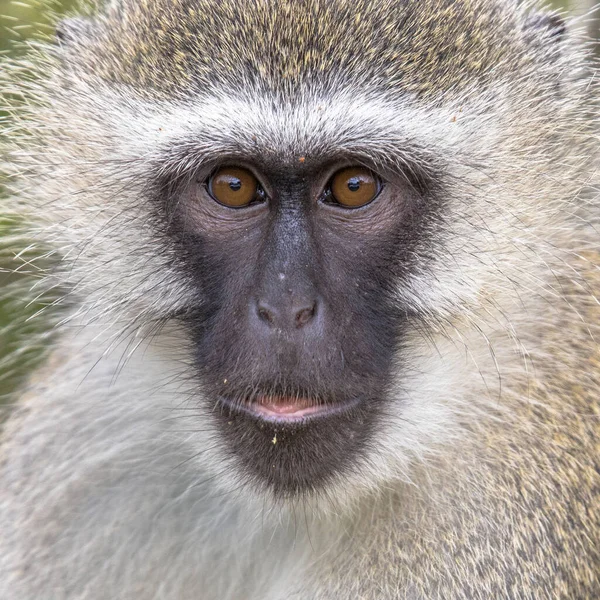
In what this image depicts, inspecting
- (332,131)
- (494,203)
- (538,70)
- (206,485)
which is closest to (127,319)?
(206,485)

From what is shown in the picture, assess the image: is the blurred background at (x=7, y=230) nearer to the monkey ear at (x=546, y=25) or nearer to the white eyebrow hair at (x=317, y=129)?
the monkey ear at (x=546, y=25)

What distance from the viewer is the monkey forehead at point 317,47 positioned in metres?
2.82

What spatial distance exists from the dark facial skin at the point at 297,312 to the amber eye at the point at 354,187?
0.7 inches

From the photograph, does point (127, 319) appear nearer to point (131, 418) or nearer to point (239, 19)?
point (131, 418)

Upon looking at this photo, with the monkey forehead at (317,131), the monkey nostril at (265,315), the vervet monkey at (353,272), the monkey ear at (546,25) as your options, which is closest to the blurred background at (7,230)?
the monkey ear at (546,25)

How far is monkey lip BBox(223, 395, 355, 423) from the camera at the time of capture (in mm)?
2721

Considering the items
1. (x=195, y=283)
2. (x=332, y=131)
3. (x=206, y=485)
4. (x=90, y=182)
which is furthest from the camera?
(x=206, y=485)

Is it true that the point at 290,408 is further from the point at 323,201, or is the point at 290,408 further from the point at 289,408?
the point at 323,201

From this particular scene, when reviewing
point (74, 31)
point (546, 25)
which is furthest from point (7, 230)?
point (546, 25)

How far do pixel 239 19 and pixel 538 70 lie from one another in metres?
0.92

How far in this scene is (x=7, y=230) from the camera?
379cm

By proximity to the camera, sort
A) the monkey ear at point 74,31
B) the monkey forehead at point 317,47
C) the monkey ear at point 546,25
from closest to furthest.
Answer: the monkey forehead at point 317,47
the monkey ear at point 546,25
the monkey ear at point 74,31

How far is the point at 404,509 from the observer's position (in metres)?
3.03

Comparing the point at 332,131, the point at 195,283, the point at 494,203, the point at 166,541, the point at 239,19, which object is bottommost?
the point at 166,541
